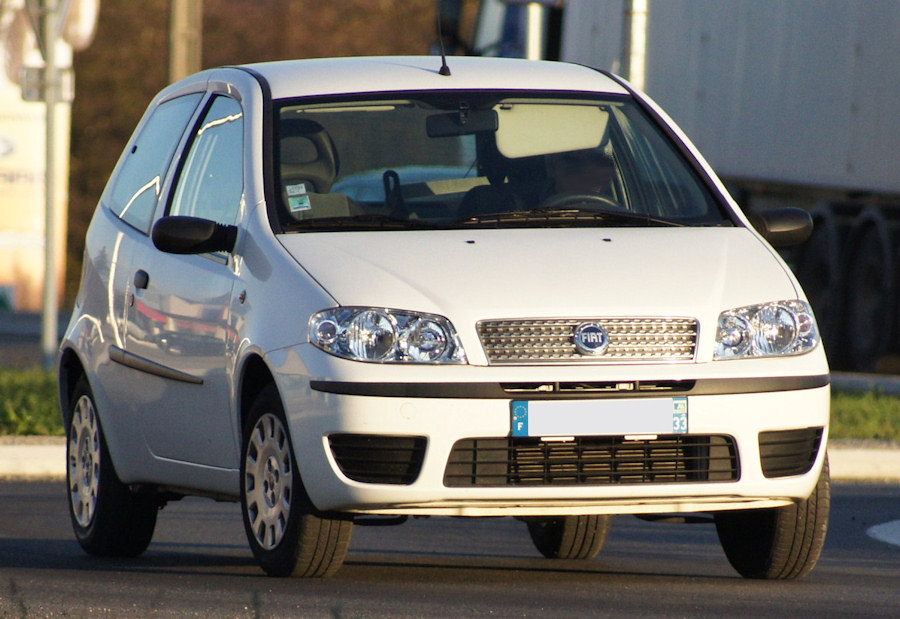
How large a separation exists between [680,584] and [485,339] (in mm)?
1280

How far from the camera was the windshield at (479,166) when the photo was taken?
671cm

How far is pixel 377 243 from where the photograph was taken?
6387 millimetres

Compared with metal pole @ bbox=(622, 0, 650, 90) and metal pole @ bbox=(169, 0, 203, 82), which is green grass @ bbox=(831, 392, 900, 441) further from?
metal pole @ bbox=(169, 0, 203, 82)

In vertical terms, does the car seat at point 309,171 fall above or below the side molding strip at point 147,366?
above

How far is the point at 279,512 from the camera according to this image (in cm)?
627

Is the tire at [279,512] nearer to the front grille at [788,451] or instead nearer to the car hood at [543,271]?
the car hood at [543,271]

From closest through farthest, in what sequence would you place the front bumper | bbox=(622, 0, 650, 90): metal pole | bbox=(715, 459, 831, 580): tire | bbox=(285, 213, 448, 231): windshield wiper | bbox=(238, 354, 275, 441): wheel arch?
the front bumper
bbox=(238, 354, 275, 441): wheel arch
bbox=(715, 459, 831, 580): tire
bbox=(285, 213, 448, 231): windshield wiper
bbox=(622, 0, 650, 90): metal pole

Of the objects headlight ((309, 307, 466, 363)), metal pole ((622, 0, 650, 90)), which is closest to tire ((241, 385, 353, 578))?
headlight ((309, 307, 466, 363))

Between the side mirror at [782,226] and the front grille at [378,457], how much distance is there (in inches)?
64.6

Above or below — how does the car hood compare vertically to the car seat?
below

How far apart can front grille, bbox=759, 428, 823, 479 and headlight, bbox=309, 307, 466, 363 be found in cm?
97

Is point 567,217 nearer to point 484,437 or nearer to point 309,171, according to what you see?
point 309,171

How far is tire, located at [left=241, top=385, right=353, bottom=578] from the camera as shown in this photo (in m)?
6.16

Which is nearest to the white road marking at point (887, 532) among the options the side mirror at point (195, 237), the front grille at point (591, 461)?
the front grille at point (591, 461)
